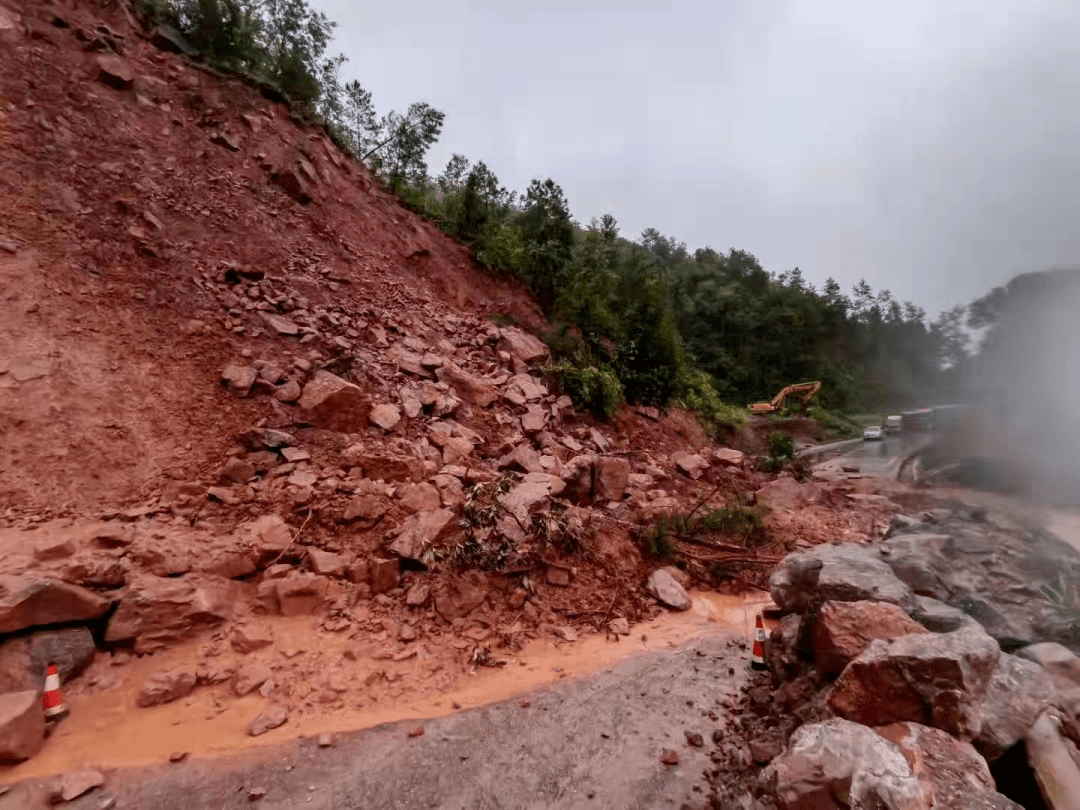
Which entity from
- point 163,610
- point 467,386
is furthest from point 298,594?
point 467,386

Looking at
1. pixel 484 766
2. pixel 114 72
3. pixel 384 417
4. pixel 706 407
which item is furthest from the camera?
pixel 706 407

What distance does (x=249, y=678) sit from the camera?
3.91 metres

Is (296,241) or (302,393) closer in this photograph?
(302,393)

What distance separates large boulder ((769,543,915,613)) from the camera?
334 centimetres

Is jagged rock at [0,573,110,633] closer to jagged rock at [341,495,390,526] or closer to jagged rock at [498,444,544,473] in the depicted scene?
jagged rock at [341,495,390,526]

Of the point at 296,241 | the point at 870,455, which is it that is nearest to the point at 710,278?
the point at 870,455

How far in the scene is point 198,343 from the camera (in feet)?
20.7

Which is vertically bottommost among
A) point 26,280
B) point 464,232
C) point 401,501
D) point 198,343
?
point 401,501

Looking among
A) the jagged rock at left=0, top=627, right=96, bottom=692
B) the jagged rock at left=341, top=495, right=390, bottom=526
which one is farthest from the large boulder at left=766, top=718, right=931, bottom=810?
the jagged rock at left=0, top=627, right=96, bottom=692

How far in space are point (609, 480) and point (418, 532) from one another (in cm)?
316

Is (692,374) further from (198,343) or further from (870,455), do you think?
(198,343)

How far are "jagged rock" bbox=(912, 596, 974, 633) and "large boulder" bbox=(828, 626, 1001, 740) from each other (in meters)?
0.49

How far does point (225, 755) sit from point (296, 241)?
788 cm

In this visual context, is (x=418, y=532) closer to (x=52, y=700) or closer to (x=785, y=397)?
(x=52, y=700)
